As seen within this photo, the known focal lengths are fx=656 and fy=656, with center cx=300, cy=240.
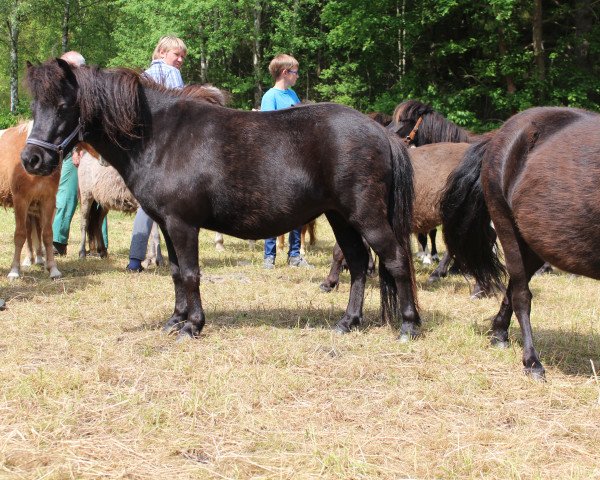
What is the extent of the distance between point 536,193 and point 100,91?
3382mm

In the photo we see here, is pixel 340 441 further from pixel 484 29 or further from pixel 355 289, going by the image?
pixel 484 29

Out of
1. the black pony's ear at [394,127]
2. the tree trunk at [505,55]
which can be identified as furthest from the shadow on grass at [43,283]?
the tree trunk at [505,55]

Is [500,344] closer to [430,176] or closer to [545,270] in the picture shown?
A: [430,176]

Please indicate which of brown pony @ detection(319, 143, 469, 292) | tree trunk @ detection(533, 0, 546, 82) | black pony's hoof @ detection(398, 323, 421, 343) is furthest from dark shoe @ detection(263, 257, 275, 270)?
tree trunk @ detection(533, 0, 546, 82)

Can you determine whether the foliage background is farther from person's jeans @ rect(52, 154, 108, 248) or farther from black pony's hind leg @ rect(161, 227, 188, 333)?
black pony's hind leg @ rect(161, 227, 188, 333)

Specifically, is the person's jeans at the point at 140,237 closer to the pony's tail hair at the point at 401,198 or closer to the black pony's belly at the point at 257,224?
the black pony's belly at the point at 257,224

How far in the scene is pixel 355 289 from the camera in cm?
576

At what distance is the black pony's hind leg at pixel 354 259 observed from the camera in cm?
572

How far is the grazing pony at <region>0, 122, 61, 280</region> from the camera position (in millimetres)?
7746

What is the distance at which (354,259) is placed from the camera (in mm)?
5828

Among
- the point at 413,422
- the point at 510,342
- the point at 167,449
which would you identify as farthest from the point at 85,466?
the point at 510,342

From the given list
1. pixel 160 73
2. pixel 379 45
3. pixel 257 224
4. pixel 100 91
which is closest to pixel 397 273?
pixel 257 224

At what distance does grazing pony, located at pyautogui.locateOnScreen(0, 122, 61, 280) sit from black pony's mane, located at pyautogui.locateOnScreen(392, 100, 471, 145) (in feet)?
16.7

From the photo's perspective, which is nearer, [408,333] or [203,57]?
[408,333]
